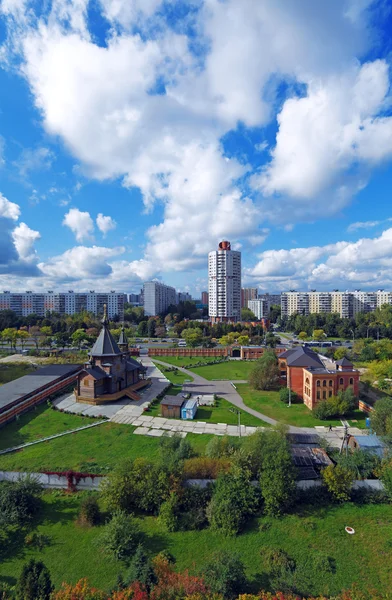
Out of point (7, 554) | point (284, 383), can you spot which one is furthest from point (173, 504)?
point (284, 383)

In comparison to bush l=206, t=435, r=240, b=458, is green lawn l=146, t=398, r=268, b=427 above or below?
below

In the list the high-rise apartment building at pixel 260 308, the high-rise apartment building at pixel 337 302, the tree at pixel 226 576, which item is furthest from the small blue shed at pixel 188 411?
the high-rise apartment building at pixel 260 308

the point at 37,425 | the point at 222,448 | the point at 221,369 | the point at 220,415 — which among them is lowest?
the point at 220,415

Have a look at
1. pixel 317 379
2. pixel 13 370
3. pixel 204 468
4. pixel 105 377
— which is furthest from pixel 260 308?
pixel 204 468

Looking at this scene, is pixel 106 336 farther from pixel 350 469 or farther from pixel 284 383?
pixel 350 469

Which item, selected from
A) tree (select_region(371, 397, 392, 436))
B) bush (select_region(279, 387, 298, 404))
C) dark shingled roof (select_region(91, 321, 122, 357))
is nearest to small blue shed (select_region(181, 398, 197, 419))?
dark shingled roof (select_region(91, 321, 122, 357))

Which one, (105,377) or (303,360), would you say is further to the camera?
(303,360)

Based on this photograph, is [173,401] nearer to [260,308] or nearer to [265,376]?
[265,376]

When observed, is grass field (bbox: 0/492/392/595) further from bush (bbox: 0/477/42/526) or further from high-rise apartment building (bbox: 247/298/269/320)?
high-rise apartment building (bbox: 247/298/269/320)
